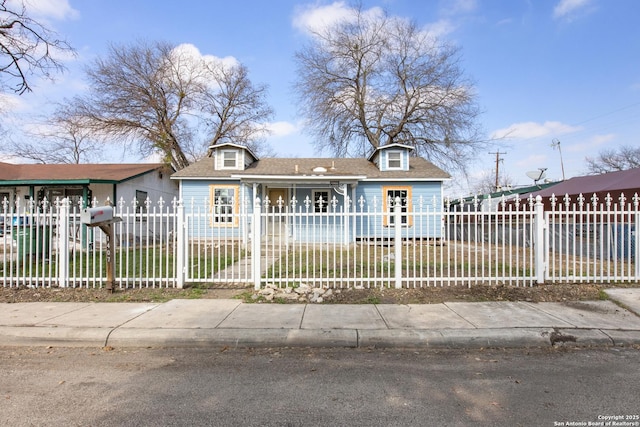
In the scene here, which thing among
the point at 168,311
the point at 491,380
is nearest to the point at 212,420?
the point at 491,380

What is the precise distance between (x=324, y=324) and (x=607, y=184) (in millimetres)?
15630

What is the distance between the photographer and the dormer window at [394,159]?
18078 millimetres

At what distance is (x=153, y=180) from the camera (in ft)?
67.2

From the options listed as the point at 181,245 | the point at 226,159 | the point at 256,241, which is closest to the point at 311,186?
the point at 226,159

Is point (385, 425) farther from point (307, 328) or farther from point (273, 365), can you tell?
point (307, 328)

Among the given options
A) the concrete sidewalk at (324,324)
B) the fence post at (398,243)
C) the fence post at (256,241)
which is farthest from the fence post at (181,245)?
the fence post at (398,243)

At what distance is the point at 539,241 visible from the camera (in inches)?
274

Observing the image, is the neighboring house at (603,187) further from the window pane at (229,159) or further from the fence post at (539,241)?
the window pane at (229,159)

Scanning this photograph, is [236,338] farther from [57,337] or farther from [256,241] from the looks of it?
[256,241]

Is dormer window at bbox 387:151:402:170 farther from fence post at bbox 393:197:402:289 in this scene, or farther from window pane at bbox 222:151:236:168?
fence post at bbox 393:197:402:289

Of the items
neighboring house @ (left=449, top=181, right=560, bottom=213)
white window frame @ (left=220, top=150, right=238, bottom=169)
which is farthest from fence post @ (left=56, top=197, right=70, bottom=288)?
white window frame @ (left=220, top=150, right=238, bottom=169)

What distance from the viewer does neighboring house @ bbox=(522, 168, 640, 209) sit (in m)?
13.0

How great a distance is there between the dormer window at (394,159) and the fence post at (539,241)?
37.0ft

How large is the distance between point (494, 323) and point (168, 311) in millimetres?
5012
